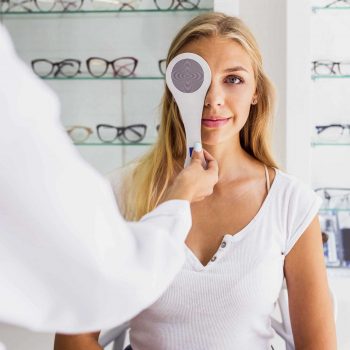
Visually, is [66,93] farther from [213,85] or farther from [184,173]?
[184,173]

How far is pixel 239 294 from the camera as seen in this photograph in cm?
102

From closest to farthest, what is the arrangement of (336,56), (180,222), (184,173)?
(180,222) < (184,173) < (336,56)

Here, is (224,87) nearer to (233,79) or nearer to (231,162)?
(233,79)

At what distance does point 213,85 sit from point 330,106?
1005 millimetres

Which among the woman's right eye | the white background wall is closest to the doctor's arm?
the woman's right eye

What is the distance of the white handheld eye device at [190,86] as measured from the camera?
3.23 ft

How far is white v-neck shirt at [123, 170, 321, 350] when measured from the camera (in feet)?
3.34

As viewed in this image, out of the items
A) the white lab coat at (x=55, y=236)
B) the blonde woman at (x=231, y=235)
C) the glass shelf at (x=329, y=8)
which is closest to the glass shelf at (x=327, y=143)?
the glass shelf at (x=329, y=8)

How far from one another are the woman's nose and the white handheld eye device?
0.13ft

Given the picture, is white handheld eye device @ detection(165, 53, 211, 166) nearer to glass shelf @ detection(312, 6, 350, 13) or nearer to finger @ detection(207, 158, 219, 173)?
finger @ detection(207, 158, 219, 173)

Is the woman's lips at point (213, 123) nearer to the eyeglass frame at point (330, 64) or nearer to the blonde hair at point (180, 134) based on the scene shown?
the blonde hair at point (180, 134)

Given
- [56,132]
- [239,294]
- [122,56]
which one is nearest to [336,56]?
[122,56]

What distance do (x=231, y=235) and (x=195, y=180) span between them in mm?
233

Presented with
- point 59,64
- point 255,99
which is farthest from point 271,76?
point 255,99
